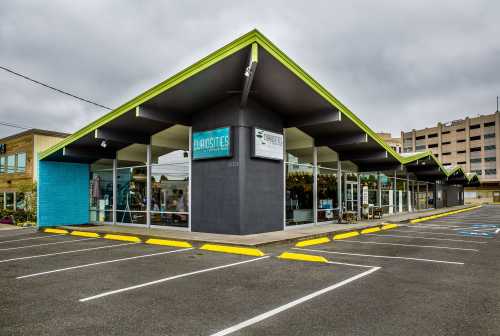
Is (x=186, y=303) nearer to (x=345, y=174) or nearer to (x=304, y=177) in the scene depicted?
(x=304, y=177)

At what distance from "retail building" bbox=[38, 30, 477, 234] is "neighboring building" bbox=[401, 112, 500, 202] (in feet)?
249

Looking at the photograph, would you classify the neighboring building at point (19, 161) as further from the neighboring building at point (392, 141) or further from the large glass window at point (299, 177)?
the neighboring building at point (392, 141)

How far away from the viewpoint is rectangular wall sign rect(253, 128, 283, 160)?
13.4 metres

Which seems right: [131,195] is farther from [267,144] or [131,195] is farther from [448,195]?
[448,195]

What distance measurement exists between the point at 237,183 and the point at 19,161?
931 inches

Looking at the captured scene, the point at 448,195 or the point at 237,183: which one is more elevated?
the point at 237,183

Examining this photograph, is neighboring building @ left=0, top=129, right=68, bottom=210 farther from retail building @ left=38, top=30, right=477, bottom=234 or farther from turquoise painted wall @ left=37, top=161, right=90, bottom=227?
retail building @ left=38, top=30, right=477, bottom=234

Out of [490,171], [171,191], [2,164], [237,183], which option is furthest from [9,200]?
[490,171]

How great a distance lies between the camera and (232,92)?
12.7 meters

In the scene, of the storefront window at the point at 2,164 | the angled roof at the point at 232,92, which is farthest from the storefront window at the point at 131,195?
the storefront window at the point at 2,164

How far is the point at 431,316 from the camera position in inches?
188

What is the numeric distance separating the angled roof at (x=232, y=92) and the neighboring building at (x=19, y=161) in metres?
11.3

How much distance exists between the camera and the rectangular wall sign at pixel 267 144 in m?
13.4

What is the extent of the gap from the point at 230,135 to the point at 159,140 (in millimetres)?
4555
